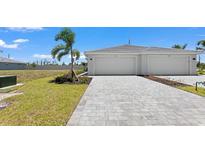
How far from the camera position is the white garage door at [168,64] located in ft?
72.7

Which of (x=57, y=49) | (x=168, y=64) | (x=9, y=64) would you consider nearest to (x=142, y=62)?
(x=168, y=64)

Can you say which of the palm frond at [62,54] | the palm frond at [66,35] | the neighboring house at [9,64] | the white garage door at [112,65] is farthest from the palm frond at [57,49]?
the neighboring house at [9,64]

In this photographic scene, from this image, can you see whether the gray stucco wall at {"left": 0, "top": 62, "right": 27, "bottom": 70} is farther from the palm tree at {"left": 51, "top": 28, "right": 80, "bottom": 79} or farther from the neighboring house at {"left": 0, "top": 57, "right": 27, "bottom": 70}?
the palm tree at {"left": 51, "top": 28, "right": 80, "bottom": 79}

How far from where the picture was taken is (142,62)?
72.1 feet

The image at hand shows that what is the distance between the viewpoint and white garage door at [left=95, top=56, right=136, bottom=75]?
2202 cm

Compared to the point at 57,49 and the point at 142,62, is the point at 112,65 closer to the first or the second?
the point at 142,62

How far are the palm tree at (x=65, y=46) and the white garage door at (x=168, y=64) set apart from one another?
10.7 meters

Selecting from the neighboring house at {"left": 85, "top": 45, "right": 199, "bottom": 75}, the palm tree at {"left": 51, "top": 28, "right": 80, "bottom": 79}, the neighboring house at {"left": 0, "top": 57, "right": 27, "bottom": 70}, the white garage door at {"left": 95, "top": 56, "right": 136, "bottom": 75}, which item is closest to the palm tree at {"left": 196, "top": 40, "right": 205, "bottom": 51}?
the neighboring house at {"left": 85, "top": 45, "right": 199, "bottom": 75}
